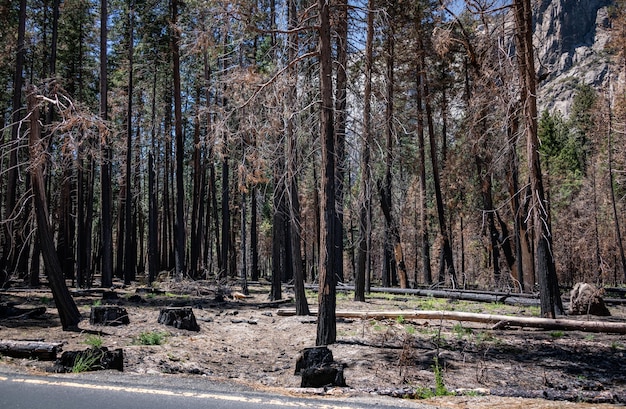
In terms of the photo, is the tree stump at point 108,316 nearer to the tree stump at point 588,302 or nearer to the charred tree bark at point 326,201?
the charred tree bark at point 326,201

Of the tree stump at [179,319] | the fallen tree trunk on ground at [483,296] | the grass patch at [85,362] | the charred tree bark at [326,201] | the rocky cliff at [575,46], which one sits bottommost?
the fallen tree trunk on ground at [483,296]

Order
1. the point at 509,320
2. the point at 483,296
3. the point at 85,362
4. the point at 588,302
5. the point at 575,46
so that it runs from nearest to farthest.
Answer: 1. the point at 85,362
2. the point at 509,320
3. the point at 588,302
4. the point at 483,296
5. the point at 575,46

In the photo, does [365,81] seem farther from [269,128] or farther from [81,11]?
[81,11]

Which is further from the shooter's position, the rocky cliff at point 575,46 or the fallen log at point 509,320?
the rocky cliff at point 575,46

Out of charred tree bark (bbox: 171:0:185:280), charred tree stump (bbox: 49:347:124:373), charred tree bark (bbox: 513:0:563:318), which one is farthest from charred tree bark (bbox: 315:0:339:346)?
charred tree bark (bbox: 171:0:185:280)

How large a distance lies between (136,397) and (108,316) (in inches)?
287

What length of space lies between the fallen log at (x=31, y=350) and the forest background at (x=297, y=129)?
8.80 ft

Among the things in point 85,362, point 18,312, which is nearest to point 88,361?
point 85,362

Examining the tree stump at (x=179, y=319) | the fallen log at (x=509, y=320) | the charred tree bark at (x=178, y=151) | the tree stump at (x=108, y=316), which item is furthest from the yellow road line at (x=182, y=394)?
the charred tree bark at (x=178, y=151)

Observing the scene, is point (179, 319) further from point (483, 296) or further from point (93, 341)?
point (483, 296)

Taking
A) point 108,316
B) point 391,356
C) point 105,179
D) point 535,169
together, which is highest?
point 105,179

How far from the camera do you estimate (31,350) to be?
710 centimetres

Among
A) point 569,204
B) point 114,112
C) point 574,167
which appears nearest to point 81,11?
point 114,112

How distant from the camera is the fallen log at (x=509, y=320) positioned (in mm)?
11258
